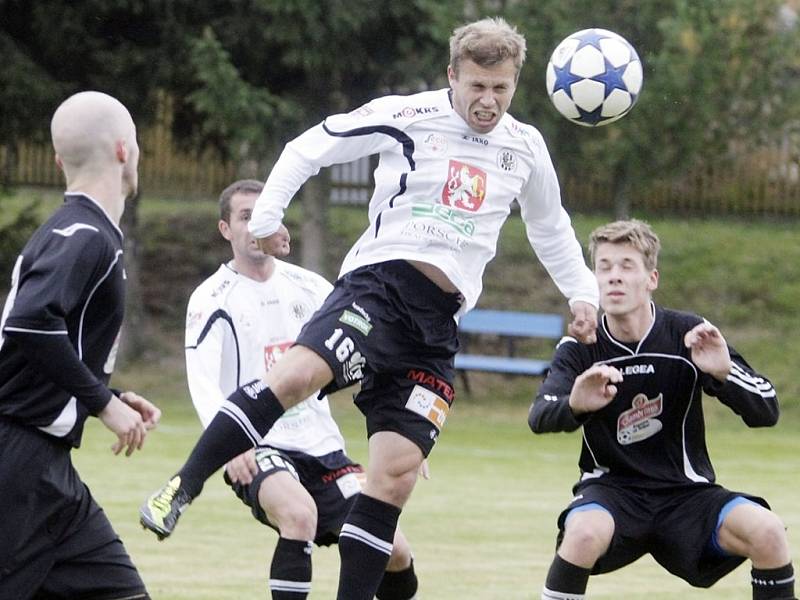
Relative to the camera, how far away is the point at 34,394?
4625 millimetres

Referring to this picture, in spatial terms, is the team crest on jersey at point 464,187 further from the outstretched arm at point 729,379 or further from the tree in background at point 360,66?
the tree in background at point 360,66

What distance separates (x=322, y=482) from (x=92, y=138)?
8.64ft

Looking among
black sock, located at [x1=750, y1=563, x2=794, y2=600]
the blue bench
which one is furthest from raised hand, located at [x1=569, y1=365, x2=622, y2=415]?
the blue bench

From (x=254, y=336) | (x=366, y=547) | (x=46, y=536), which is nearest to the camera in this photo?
(x=46, y=536)

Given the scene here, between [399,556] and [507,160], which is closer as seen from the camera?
[507,160]

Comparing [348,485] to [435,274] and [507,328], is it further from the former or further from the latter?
[507,328]

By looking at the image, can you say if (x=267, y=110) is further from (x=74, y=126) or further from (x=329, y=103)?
(x=74, y=126)

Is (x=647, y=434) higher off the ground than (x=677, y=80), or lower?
lower

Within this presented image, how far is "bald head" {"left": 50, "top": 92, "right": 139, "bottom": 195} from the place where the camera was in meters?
4.72

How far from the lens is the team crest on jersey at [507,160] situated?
6.09 meters

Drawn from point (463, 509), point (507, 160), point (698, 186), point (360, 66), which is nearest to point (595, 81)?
point (507, 160)

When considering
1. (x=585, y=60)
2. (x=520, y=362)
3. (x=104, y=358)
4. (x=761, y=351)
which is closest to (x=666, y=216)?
(x=761, y=351)

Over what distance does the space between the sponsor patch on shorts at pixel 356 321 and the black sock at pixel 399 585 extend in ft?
5.11

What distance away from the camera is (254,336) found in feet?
23.5
